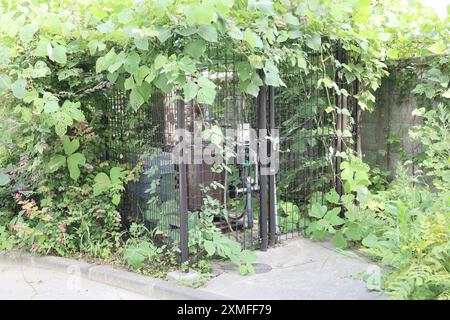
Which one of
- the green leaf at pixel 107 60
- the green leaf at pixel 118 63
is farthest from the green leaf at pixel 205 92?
the green leaf at pixel 107 60

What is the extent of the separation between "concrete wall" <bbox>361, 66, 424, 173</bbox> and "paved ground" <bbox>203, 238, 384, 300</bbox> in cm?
177

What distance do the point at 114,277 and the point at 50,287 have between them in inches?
A: 23.1

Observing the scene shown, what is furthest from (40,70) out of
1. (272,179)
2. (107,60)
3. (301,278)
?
(301,278)

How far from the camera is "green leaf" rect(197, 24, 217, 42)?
3977mm

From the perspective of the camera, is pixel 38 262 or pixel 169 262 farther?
pixel 38 262

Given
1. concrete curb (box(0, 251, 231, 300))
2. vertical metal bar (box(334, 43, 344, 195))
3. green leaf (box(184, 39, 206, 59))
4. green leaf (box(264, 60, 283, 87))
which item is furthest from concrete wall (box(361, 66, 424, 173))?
concrete curb (box(0, 251, 231, 300))

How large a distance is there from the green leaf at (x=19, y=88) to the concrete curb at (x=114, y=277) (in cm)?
166

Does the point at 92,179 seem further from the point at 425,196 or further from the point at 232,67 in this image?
the point at 425,196

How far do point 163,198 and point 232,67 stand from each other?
144 cm

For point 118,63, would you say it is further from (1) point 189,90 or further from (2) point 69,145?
(2) point 69,145

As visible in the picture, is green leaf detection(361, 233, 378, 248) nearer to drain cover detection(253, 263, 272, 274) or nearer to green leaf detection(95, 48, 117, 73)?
drain cover detection(253, 263, 272, 274)
